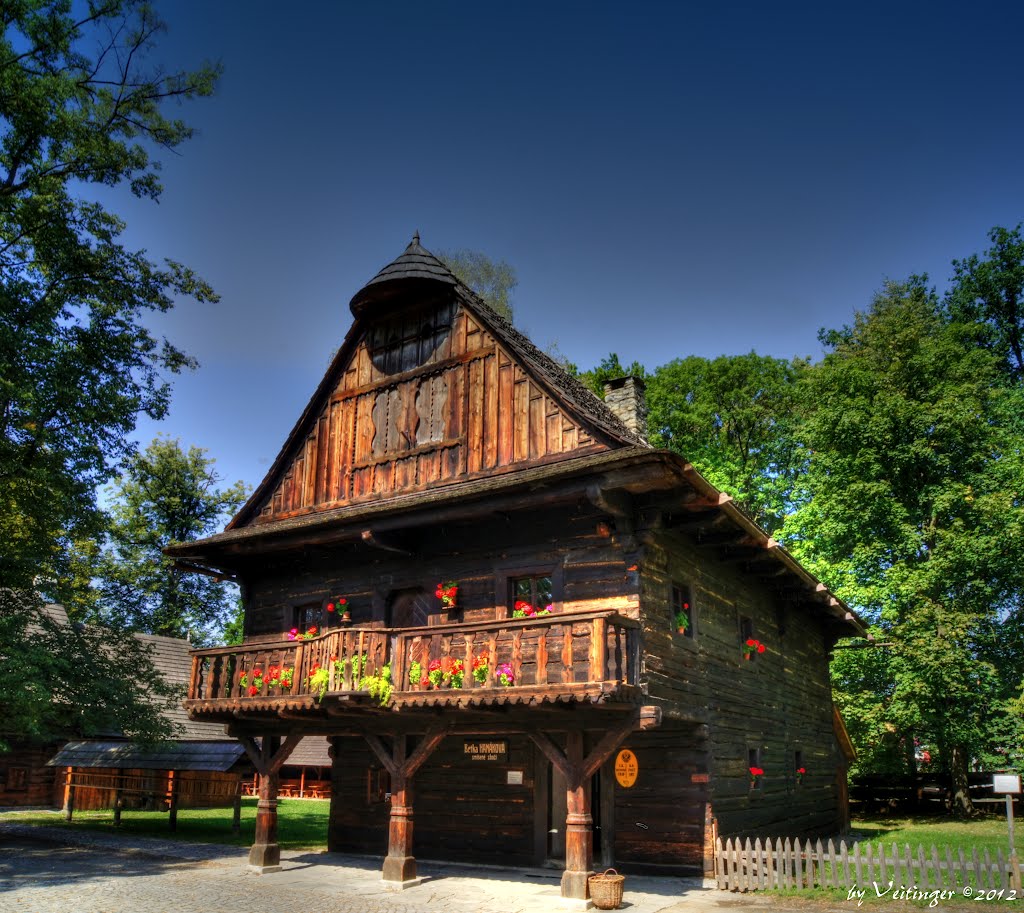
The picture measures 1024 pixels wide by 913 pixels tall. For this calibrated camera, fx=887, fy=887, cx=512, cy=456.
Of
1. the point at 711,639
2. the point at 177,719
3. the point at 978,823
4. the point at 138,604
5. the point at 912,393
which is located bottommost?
the point at 978,823

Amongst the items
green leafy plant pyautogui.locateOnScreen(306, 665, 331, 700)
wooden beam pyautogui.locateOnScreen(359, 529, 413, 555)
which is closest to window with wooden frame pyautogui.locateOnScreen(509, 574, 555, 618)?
wooden beam pyautogui.locateOnScreen(359, 529, 413, 555)

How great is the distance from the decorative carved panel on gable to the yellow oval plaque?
18.5ft

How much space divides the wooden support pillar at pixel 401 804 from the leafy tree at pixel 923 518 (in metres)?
18.9

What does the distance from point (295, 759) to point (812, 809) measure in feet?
80.2

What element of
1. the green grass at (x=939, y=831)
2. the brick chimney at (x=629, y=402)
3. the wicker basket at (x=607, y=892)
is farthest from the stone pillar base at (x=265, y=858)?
the green grass at (x=939, y=831)

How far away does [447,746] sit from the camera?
17875 mm

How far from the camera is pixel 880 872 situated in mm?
13570

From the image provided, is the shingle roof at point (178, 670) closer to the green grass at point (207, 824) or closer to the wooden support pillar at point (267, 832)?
the green grass at point (207, 824)

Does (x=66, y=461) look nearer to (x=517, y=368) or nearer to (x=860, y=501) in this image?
(x=517, y=368)

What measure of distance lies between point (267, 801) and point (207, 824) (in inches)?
458

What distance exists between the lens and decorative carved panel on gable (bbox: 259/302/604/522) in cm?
1764

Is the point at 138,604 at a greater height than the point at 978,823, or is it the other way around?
the point at 138,604

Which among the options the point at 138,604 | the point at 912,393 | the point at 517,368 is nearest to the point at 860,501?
the point at 912,393

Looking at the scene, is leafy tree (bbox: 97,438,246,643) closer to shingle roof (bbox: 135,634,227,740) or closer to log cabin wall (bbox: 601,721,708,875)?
shingle roof (bbox: 135,634,227,740)
